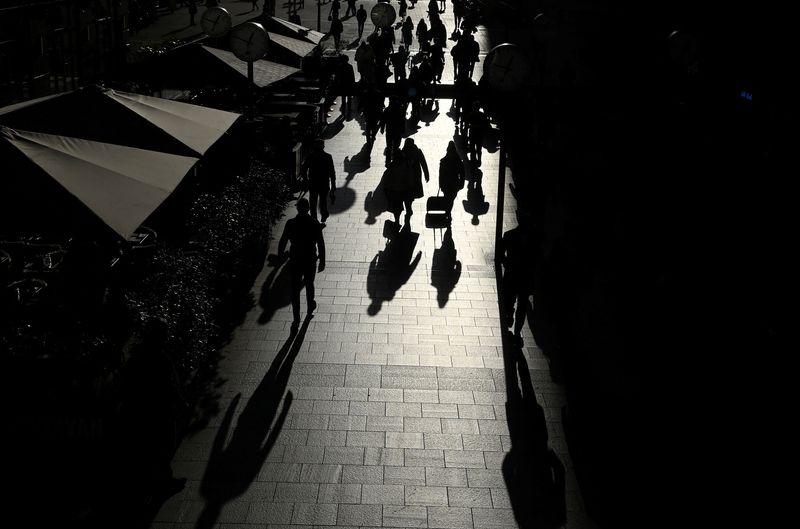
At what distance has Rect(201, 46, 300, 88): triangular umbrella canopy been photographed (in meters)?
18.0

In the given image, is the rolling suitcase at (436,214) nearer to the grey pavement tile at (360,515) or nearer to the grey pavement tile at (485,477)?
the grey pavement tile at (485,477)

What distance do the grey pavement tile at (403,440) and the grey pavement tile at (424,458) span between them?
0.10 m

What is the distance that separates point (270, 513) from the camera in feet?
22.7

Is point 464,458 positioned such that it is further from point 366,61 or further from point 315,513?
point 366,61

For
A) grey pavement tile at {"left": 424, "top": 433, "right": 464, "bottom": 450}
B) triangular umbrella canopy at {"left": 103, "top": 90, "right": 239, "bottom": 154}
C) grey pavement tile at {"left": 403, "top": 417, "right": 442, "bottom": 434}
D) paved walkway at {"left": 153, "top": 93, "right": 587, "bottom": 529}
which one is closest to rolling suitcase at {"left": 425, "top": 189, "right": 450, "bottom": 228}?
paved walkway at {"left": 153, "top": 93, "right": 587, "bottom": 529}

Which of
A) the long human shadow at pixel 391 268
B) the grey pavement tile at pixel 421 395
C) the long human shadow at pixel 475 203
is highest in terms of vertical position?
the long human shadow at pixel 475 203

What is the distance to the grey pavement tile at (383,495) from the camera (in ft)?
23.4

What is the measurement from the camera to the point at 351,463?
7.70 meters

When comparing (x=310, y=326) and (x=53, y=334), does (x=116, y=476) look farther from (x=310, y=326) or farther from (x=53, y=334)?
(x=310, y=326)

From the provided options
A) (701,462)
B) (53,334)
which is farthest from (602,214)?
(53,334)

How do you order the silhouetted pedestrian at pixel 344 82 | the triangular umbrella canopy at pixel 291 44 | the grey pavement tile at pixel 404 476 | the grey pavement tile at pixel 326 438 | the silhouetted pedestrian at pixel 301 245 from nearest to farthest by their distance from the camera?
the grey pavement tile at pixel 404 476 → the grey pavement tile at pixel 326 438 → the silhouetted pedestrian at pixel 301 245 → the triangular umbrella canopy at pixel 291 44 → the silhouetted pedestrian at pixel 344 82

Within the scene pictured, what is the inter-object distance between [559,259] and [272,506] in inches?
217

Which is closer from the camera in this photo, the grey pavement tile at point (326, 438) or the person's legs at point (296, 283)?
the grey pavement tile at point (326, 438)

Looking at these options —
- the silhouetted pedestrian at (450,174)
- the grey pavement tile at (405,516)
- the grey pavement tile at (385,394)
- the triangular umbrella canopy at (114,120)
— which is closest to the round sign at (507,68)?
the silhouetted pedestrian at (450,174)
